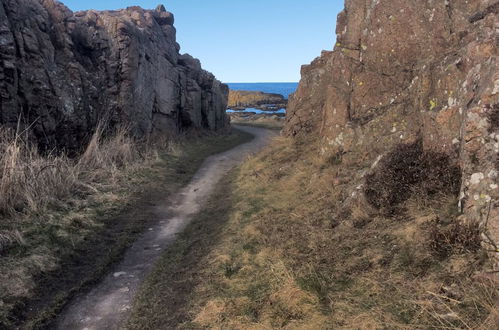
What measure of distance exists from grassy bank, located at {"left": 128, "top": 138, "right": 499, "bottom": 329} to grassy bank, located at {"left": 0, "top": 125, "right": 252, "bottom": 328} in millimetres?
1561

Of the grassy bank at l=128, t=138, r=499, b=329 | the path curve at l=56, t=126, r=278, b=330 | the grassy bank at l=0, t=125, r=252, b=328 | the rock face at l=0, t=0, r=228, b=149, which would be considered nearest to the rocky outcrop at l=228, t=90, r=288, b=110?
the rock face at l=0, t=0, r=228, b=149

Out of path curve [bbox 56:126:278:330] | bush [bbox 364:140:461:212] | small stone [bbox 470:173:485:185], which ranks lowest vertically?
path curve [bbox 56:126:278:330]

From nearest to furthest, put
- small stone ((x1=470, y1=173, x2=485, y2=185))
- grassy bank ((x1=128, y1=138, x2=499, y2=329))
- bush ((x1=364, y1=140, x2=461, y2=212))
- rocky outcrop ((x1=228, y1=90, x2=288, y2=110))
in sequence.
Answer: grassy bank ((x1=128, y1=138, x2=499, y2=329)) < small stone ((x1=470, y1=173, x2=485, y2=185)) < bush ((x1=364, y1=140, x2=461, y2=212)) < rocky outcrop ((x1=228, y1=90, x2=288, y2=110))

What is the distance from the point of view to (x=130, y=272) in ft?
25.6

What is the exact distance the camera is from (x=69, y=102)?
18250 millimetres

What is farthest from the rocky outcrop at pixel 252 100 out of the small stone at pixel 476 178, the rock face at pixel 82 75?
the small stone at pixel 476 178

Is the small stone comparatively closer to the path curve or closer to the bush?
the bush

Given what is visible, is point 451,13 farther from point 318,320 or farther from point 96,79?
point 96,79

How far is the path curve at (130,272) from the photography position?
20.0 feet

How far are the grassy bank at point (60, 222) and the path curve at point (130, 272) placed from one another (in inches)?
11.4

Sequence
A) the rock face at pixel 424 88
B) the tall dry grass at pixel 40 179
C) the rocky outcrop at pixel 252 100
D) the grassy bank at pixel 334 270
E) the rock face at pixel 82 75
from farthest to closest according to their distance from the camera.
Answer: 1. the rocky outcrop at pixel 252 100
2. the rock face at pixel 82 75
3. the tall dry grass at pixel 40 179
4. the rock face at pixel 424 88
5. the grassy bank at pixel 334 270

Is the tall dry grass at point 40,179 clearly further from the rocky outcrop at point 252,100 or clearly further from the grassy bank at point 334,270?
the rocky outcrop at point 252,100

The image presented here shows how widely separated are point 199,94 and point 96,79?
14207 millimetres

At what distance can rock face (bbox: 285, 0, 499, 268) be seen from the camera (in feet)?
18.8
